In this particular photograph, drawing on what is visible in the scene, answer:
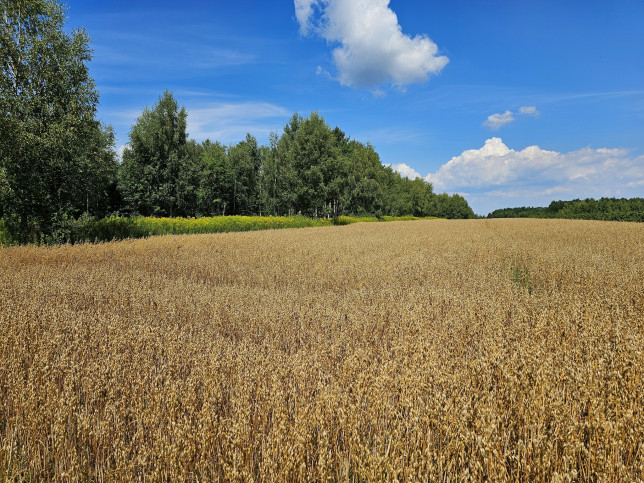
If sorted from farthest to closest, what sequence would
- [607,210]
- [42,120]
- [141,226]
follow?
[607,210] < [141,226] < [42,120]

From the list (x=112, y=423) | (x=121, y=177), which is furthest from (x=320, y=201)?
(x=112, y=423)

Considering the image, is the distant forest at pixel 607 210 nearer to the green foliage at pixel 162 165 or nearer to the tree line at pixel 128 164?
the tree line at pixel 128 164

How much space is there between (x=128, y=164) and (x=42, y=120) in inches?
1050

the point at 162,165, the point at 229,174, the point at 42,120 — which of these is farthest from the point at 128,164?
the point at 42,120

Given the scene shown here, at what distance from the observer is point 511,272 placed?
9.02 metres

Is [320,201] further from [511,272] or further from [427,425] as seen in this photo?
[427,425]

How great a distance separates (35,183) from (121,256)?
282 inches

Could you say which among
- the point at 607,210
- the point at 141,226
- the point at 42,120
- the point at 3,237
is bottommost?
the point at 3,237

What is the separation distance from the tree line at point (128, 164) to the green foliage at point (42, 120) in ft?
0.15

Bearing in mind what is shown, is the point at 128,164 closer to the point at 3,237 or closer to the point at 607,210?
the point at 3,237

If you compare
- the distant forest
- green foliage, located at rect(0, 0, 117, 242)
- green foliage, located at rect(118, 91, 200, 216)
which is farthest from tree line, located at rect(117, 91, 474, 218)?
the distant forest

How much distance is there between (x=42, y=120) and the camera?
16156mm

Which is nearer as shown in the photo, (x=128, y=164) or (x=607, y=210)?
(x=128, y=164)

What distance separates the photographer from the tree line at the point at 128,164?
15648 millimetres
